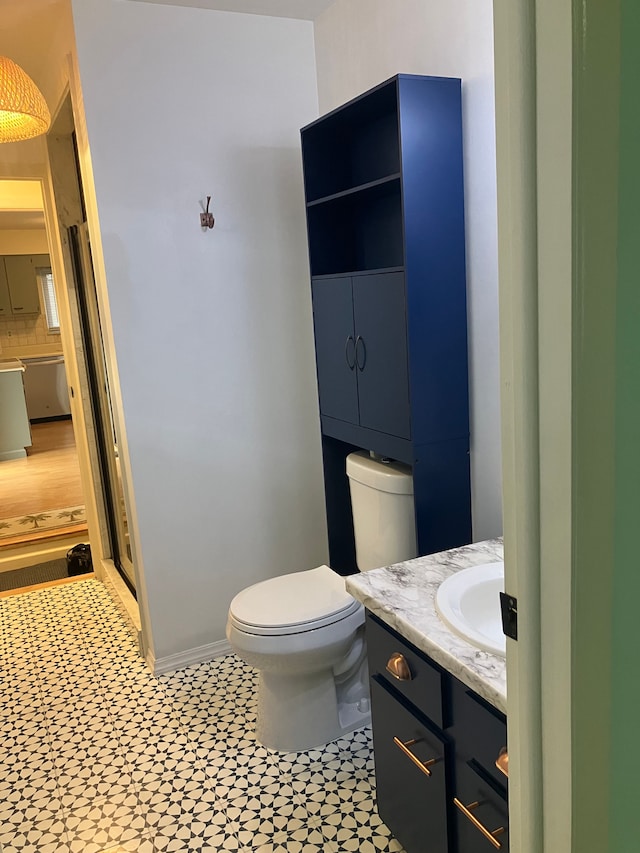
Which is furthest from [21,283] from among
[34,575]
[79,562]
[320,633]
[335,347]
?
[320,633]

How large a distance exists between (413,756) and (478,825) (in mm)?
229

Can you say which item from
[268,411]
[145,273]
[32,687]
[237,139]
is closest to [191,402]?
[268,411]

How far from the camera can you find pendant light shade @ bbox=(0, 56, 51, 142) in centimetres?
230

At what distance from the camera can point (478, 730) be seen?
53.9 inches

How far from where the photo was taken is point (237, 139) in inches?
107

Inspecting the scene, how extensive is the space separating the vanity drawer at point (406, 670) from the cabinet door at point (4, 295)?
8.31 metres

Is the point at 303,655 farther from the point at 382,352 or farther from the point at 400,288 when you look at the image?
the point at 400,288

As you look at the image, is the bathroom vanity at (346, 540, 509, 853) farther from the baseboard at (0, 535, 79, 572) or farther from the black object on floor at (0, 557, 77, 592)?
the baseboard at (0, 535, 79, 572)

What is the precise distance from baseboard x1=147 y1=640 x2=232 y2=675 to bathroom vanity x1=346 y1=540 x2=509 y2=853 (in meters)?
1.21

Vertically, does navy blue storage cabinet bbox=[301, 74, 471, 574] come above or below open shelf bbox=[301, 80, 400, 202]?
below

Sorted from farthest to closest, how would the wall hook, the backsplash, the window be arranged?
1. the backsplash
2. the window
3. the wall hook

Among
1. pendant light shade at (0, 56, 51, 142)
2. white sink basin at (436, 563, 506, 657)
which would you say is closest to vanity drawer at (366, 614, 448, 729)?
white sink basin at (436, 563, 506, 657)
